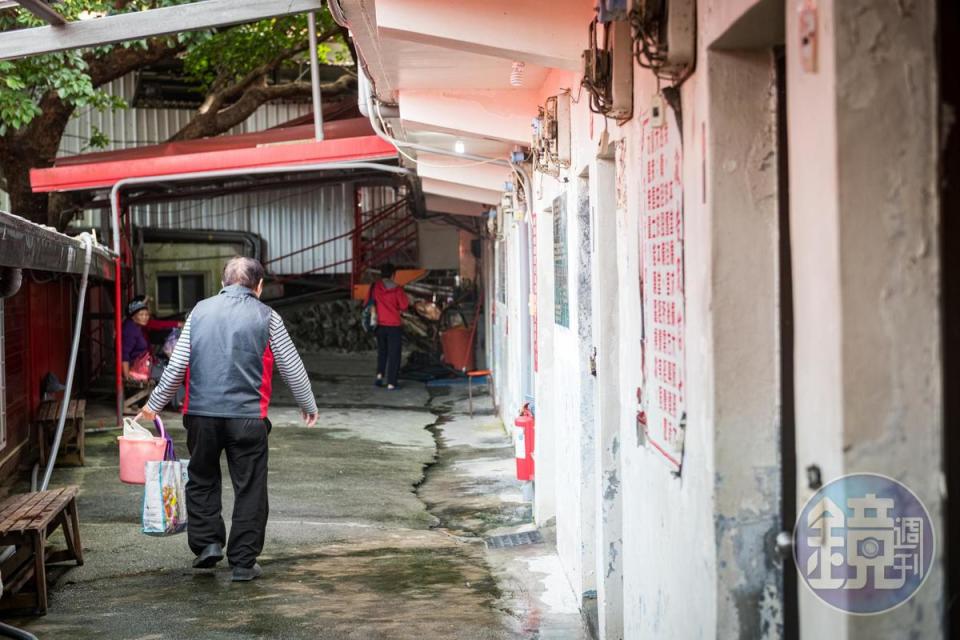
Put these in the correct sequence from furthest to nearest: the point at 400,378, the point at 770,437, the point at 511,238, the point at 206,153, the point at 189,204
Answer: the point at 189,204, the point at 400,378, the point at 206,153, the point at 511,238, the point at 770,437

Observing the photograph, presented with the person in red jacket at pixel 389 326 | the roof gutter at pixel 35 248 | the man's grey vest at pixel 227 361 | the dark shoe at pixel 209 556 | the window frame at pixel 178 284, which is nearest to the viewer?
the roof gutter at pixel 35 248

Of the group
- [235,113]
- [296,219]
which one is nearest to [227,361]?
[235,113]

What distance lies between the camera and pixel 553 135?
7000 millimetres

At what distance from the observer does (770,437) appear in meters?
3.11

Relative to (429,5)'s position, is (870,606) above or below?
below

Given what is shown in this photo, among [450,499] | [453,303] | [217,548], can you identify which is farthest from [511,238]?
[453,303]

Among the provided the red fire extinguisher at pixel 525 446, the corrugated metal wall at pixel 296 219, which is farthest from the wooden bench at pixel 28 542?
the corrugated metal wall at pixel 296 219

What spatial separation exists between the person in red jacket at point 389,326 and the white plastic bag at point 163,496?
10381 mm

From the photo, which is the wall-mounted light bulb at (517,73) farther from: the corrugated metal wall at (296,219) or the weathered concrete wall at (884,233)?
the corrugated metal wall at (296,219)

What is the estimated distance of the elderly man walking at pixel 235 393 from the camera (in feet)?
22.3

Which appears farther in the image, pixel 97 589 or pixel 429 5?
pixel 97 589

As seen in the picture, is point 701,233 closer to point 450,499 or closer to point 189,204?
point 450,499

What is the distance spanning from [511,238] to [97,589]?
242 inches

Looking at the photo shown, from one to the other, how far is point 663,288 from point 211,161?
34.9ft
